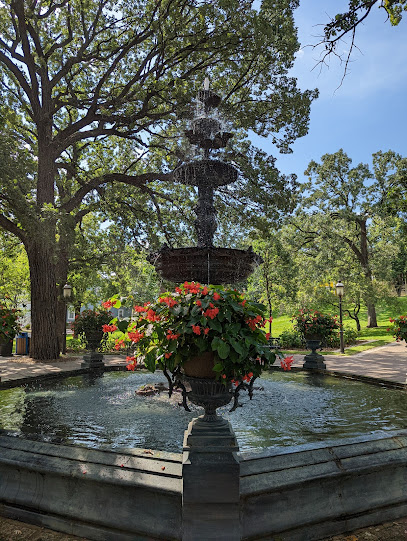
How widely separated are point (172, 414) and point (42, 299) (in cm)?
1125

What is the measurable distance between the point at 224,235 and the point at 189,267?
9.38 m

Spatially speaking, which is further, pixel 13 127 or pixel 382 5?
pixel 13 127

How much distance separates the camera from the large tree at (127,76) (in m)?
12.3

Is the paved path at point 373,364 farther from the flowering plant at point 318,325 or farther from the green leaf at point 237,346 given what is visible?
the green leaf at point 237,346

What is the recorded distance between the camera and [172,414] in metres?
5.64

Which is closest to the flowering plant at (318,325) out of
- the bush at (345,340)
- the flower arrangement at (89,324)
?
the flower arrangement at (89,324)

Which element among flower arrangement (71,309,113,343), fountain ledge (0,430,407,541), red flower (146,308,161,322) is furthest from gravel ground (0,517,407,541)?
flower arrangement (71,309,113,343)

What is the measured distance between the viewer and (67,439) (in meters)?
4.30

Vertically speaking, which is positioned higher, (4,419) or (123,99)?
(123,99)

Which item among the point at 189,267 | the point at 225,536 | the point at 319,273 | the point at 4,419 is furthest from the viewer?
the point at 319,273

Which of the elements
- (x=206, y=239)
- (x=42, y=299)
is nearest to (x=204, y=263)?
(x=206, y=239)

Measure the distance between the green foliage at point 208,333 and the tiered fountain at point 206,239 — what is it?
4.04 m

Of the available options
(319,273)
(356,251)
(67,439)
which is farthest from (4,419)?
(356,251)

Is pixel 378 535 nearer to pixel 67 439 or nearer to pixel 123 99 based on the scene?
pixel 67 439
